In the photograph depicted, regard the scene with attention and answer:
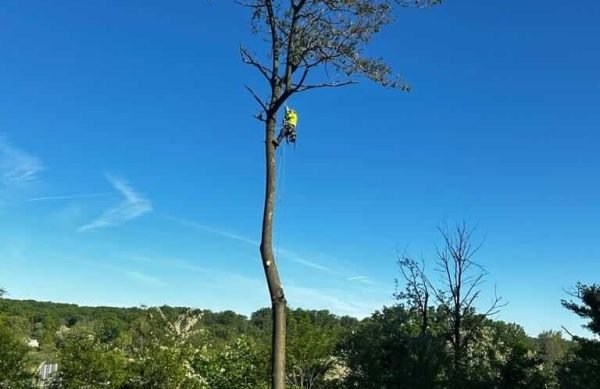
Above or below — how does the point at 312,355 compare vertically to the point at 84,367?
above

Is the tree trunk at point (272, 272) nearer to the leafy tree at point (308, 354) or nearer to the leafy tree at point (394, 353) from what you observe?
the leafy tree at point (394, 353)

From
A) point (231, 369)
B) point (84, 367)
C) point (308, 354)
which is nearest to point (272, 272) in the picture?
point (84, 367)

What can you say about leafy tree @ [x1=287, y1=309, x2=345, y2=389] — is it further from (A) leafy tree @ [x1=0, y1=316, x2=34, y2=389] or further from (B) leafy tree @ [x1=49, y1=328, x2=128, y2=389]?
(A) leafy tree @ [x1=0, y1=316, x2=34, y2=389]

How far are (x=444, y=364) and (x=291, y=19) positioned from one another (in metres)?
14.5

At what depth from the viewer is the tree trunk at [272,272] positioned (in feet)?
24.8

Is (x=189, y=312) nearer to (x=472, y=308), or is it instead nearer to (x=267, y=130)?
(x=472, y=308)

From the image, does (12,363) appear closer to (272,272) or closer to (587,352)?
(272,272)

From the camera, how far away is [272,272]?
7.88m

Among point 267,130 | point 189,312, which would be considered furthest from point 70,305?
point 267,130

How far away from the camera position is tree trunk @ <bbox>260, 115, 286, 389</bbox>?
24.8 feet

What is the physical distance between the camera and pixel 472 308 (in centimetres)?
2109

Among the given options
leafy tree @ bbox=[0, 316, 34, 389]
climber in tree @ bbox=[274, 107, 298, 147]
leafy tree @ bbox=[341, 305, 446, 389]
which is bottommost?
leafy tree @ bbox=[0, 316, 34, 389]

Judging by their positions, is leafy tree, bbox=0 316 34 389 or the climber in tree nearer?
the climber in tree

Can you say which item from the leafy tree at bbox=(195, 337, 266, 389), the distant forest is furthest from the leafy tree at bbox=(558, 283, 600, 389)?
the leafy tree at bbox=(195, 337, 266, 389)
